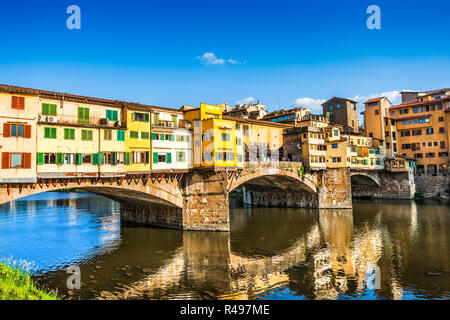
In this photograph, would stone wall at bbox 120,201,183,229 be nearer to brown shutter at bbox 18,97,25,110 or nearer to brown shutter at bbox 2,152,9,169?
brown shutter at bbox 2,152,9,169

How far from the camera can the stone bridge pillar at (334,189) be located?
5506 centimetres

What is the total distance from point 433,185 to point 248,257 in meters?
60.6

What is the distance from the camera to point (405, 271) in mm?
22672

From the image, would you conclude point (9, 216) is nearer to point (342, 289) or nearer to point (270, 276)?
point (270, 276)

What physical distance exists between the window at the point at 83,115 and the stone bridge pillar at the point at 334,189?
4197 centimetres

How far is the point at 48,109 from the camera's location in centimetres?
2798

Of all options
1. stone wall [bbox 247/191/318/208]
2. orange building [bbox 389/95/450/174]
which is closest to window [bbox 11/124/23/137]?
stone wall [bbox 247/191/318/208]

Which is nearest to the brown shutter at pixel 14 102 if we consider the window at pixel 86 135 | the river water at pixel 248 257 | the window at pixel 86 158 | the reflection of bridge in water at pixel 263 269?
the window at pixel 86 135

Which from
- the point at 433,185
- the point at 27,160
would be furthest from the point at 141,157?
the point at 433,185

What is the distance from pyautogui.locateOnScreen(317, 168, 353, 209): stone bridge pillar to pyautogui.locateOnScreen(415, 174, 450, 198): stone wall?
2633 cm

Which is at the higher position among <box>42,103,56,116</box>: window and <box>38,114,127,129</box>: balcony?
<box>42,103,56,116</box>: window

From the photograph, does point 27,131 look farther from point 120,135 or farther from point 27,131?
point 120,135

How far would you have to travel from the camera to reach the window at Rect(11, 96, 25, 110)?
2509 centimetres

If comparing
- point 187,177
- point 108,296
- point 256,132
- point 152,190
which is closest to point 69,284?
point 108,296
